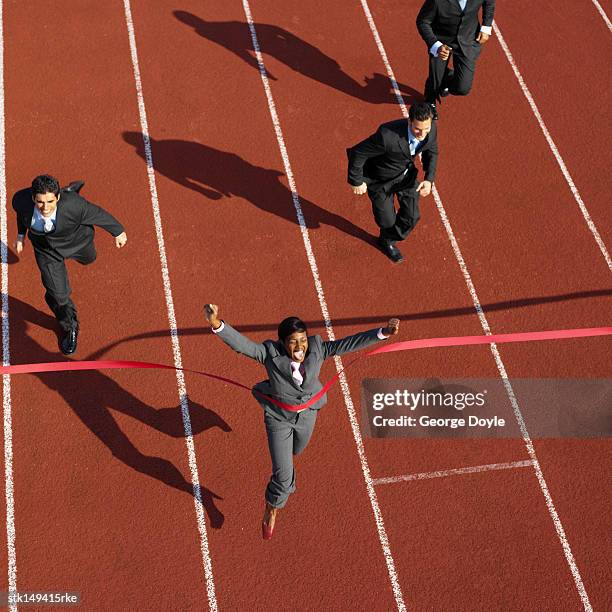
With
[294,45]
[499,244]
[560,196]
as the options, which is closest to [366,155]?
[499,244]

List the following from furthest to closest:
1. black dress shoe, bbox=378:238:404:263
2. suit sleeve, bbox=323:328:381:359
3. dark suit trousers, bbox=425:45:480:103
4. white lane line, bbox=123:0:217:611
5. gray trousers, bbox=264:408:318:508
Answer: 1. dark suit trousers, bbox=425:45:480:103
2. black dress shoe, bbox=378:238:404:263
3. white lane line, bbox=123:0:217:611
4. gray trousers, bbox=264:408:318:508
5. suit sleeve, bbox=323:328:381:359

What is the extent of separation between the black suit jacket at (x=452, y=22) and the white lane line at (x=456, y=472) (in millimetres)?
4978

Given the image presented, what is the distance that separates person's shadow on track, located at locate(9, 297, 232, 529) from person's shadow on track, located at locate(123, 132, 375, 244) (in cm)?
247

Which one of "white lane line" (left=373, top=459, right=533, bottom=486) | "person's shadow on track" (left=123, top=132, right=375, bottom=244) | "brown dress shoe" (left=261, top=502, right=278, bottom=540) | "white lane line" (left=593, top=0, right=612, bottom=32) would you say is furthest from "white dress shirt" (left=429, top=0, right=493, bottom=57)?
"brown dress shoe" (left=261, top=502, right=278, bottom=540)

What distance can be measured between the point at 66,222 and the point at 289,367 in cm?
241

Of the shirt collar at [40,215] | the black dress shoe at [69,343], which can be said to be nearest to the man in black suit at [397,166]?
the shirt collar at [40,215]

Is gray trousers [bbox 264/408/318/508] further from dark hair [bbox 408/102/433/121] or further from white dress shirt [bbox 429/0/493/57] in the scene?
white dress shirt [bbox 429/0/493/57]

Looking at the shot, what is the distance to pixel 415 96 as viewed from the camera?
34.7ft

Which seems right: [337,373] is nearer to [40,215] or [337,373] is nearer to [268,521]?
[268,521]

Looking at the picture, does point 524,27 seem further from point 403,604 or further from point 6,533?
point 6,533

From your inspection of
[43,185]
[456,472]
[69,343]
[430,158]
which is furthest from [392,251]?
[43,185]

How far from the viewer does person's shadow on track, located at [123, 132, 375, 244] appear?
925cm

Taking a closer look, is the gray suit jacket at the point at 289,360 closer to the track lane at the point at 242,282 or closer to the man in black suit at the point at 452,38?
the track lane at the point at 242,282

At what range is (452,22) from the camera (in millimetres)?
9523
